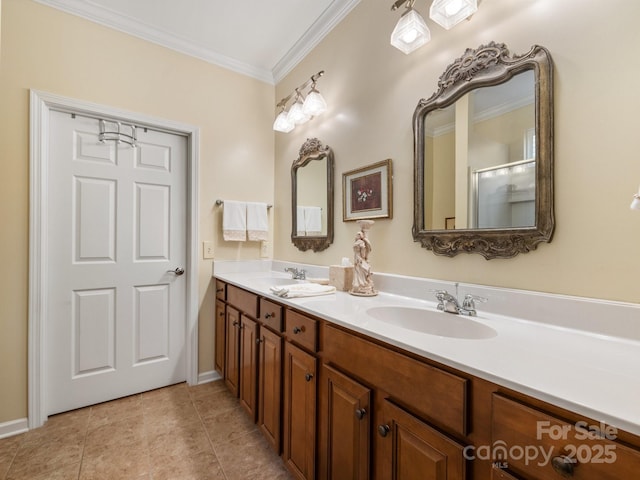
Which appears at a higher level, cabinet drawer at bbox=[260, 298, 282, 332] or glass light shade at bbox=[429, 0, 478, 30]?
glass light shade at bbox=[429, 0, 478, 30]

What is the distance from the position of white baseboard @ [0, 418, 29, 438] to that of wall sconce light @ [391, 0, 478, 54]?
293 centimetres

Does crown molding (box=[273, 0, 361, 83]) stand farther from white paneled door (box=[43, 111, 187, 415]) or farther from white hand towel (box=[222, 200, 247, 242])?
white hand towel (box=[222, 200, 247, 242])

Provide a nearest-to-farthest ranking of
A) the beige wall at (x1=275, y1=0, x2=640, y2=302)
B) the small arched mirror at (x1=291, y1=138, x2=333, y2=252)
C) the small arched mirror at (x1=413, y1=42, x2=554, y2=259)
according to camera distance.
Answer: the beige wall at (x1=275, y1=0, x2=640, y2=302), the small arched mirror at (x1=413, y1=42, x2=554, y2=259), the small arched mirror at (x1=291, y1=138, x2=333, y2=252)

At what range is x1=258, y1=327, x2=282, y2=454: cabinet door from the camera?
56.0 inches

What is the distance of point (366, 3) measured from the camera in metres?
1.73

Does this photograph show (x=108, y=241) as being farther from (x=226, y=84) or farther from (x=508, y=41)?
(x=508, y=41)

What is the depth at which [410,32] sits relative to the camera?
1318mm

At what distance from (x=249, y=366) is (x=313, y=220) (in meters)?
1.05

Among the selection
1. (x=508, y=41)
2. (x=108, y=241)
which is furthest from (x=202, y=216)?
(x=508, y=41)

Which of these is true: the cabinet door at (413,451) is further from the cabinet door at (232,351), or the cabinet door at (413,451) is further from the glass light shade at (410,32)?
the glass light shade at (410,32)

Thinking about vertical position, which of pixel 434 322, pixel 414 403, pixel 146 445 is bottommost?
pixel 146 445

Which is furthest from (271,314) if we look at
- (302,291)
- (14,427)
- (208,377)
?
(14,427)

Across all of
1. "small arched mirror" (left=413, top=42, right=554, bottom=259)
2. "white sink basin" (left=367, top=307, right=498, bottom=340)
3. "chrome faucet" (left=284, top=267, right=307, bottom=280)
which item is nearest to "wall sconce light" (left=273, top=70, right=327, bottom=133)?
"small arched mirror" (left=413, top=42, right=554, bottom=259)

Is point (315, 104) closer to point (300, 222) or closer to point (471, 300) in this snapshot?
point (300, 222)
